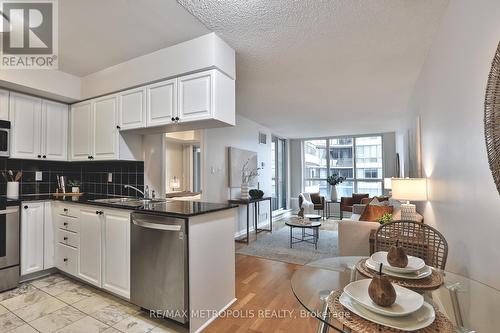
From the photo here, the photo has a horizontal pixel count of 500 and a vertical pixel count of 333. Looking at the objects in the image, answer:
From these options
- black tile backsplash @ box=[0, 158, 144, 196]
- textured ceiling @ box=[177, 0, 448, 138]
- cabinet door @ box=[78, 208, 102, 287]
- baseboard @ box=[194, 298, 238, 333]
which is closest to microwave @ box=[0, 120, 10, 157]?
black tile backsplash @ box=[0, 158, 144, 196]

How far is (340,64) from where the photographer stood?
2.69 m

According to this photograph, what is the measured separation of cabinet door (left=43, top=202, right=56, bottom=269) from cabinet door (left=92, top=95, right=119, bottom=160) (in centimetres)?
80

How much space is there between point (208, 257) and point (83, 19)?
214 cm

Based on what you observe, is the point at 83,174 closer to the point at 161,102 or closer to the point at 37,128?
the point at 37,128

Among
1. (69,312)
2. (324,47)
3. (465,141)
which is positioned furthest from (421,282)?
(69,312)

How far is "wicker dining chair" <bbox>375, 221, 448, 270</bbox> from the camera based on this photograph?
5.43 feet

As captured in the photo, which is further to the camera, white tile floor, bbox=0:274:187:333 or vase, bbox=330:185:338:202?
vase, bbox=330:185:338:202

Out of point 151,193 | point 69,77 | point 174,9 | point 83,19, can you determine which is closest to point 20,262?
point 151,193

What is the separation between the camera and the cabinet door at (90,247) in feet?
7.99

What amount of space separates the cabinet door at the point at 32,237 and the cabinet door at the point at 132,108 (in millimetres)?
1330

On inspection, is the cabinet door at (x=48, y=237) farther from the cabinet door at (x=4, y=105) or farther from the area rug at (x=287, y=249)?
the area rug at (x=287, y=249)

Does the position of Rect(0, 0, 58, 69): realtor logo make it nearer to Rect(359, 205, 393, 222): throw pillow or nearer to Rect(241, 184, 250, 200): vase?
Rect(241, 184, 250, 200): vase

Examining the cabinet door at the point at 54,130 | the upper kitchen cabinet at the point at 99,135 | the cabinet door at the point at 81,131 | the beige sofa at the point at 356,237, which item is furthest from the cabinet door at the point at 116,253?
the beige sofa at the point at 356,237

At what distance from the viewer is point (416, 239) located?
5.76ft
